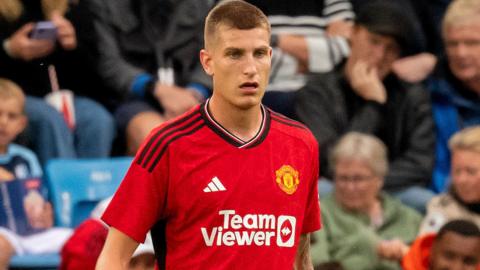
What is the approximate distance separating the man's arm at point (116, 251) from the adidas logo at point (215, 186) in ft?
1.04

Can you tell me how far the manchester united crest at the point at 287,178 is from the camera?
168 inches

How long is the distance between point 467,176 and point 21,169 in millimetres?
2598

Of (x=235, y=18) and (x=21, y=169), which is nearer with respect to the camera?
(x=235, y=18)

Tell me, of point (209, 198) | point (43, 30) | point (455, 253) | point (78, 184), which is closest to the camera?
point (209, 198)

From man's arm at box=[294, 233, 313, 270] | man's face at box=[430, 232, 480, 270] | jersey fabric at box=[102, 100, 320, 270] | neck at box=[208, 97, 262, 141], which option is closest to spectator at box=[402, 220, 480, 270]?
man's face at box=[430, 232, 480, 270]

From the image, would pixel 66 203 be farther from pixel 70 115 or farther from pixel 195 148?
pixel 195 148

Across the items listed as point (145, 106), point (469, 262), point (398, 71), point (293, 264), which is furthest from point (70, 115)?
point (293, 264)

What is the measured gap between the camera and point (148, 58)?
796 cm

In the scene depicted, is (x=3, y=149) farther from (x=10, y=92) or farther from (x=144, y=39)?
(x=144, y=39)

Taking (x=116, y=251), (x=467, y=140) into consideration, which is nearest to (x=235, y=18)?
(x=116, y=251)

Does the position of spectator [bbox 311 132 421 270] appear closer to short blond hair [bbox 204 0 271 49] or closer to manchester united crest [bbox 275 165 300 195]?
manchester united crest [bbox 275 165 300 195]

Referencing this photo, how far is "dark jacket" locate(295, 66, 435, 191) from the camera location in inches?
295

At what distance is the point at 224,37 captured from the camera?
413cm

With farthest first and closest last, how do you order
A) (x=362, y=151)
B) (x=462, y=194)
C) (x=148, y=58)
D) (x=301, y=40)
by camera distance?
(x=301, y=40)
(x=148, y=58)
(x=362, y=151)
(x=462, y=194)
